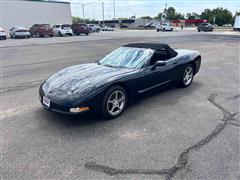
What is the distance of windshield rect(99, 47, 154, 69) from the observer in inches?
180

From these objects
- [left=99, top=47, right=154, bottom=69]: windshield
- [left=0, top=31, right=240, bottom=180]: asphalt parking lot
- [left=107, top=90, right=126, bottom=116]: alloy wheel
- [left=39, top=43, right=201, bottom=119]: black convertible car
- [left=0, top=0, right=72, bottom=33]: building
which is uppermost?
[left=0, top=0, right=72, bottom=33]: building

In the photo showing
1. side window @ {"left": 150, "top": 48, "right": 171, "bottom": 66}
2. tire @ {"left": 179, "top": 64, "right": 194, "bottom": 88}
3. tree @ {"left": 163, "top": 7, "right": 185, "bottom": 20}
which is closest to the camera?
side window @ {"left": 150, "top": 48, "right": 171, "bottom": 66}

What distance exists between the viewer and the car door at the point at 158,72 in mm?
4516

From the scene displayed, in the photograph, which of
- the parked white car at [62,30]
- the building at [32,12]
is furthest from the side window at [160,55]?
the building at [32,12]

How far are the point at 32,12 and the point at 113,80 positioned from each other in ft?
124

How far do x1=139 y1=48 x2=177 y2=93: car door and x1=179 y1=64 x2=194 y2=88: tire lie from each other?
53 centimetres

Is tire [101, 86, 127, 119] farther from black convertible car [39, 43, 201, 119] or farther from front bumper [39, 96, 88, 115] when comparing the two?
front bumper [39, 96, 88, 115]

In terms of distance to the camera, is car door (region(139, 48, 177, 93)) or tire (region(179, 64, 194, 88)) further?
tire (region(179, 64, 194, 88))

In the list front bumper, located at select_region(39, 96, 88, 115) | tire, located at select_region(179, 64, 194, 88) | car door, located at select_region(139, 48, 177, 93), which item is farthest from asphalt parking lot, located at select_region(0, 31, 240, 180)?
tire, located at select_region(179, 64, 194, 88)

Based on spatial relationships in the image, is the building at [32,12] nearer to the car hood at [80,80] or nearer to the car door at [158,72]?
the car hood at [80,80]

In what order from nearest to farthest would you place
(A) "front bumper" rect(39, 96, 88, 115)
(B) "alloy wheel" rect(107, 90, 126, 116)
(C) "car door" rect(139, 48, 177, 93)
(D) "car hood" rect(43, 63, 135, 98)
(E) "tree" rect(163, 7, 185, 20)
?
(A) "front bumper" rect(39, 96, 88, 115) → (D) "car hood" rect(43, 63, 135, 98) → (B) "alloy wheel" rect(107, 90, 126, 116) → (C) "car door" rect(139, 48, 177, 93) → (E) "tree" rect(163, 7, 185, 20)

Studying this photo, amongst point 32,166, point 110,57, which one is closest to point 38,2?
point 110,57

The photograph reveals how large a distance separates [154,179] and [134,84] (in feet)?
6.79

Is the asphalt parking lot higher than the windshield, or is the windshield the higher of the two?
the windshield
